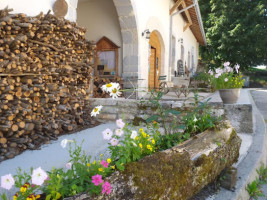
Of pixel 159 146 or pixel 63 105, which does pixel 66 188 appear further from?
pixel 63 105

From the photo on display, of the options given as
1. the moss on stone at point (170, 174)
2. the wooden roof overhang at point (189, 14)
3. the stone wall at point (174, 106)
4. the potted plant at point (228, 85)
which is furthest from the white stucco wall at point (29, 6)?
the wooden roof overhang at point (189, 14)

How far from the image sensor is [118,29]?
6.64 m

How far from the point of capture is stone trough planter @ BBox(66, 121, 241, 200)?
1.38 metres

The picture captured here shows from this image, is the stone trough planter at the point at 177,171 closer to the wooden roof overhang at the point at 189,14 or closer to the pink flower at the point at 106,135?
the pink flower at the point at 106,135

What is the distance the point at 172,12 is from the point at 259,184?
297 inches

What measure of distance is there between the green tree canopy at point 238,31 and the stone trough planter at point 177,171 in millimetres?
15847

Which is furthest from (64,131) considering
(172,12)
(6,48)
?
(172,12)

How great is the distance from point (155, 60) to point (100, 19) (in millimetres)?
2444

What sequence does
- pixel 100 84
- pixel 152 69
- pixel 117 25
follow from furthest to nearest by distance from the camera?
pixel 152 69, pixel 117 25, pixel 100 84

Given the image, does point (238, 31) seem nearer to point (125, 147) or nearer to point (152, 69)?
point (152, 69)

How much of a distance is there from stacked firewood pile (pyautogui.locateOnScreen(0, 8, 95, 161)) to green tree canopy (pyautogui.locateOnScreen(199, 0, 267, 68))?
1506 cm

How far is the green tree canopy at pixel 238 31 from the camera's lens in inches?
628

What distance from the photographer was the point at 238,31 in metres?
16.0

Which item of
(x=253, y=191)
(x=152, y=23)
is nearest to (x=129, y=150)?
(x=253, y=191)
